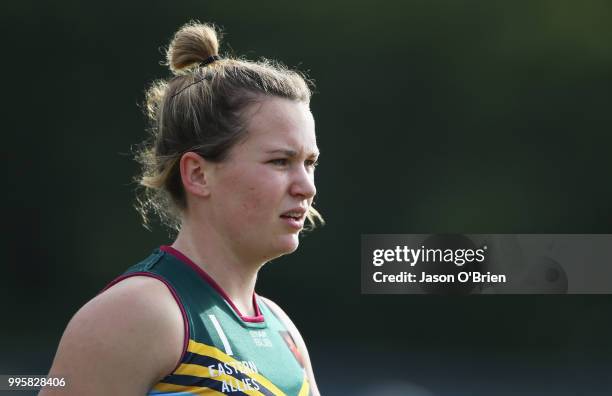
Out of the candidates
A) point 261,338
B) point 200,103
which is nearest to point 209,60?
point 200,103

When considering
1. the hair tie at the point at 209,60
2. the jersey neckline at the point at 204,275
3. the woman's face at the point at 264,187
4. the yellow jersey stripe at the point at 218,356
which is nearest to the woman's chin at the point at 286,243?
the woman's face at the point at 264,187

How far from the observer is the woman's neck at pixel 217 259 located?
1.45 metres

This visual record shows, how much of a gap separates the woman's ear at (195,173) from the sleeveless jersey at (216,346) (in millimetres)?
118

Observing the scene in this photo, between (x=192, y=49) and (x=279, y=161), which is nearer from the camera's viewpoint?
(x=279, y=161)

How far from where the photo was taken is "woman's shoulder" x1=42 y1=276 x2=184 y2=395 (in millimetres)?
1204

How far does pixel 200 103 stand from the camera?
4.89ft

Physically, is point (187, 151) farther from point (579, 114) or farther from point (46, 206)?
point (579, 114)

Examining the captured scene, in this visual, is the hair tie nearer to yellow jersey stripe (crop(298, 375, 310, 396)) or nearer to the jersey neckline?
the jersey neckline

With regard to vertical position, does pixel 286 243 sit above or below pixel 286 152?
below

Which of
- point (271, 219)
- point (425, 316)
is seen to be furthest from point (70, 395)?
point (425, 316)

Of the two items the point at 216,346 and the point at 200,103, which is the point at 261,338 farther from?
the point at 200,103

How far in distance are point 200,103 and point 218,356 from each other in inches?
18.7

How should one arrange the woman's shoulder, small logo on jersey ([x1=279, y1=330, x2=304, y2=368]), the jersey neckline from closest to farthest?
the woman's shoulder → the jersey neckline → small logo on jersey ([x1=279, y1=330, x2=304, y2=368])

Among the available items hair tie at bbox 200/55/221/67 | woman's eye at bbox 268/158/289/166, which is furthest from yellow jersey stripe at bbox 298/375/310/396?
hair tie at bbox 200/55/221/67
